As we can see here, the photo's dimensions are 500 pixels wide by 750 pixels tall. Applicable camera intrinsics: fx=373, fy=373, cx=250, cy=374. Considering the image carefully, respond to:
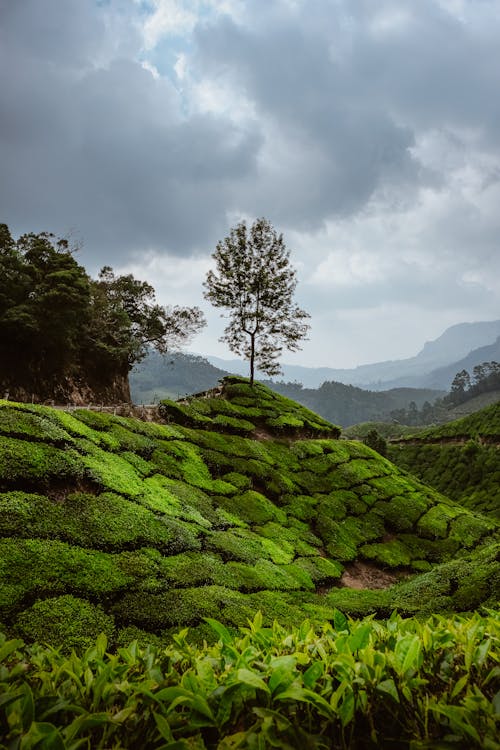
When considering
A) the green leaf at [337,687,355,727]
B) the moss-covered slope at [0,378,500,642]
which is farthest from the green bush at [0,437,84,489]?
the green leaf at [337,687,355,727]

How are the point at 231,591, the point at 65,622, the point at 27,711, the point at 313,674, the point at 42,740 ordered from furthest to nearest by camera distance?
the point at 231,591, the point at 65,622, the point at 313,674, the point at 27,711, the point at 42,740

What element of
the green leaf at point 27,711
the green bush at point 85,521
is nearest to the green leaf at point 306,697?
the green leaf at point 27,711

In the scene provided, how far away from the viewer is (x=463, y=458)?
34.0 metres

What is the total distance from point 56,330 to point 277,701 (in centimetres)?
2954

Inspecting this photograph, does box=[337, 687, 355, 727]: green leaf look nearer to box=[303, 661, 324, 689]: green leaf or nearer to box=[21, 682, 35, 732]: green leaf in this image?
box=[303, 661, 324, 689]: green leaf

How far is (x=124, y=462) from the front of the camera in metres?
10.7

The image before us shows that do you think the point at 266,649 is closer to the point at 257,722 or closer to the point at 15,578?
the point at 257,722

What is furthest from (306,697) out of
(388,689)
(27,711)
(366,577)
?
(366,577)

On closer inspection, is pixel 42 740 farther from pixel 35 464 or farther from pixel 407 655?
pixel 35 464

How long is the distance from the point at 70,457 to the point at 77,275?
75.8 feet

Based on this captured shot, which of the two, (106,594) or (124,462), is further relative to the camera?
(124,462)

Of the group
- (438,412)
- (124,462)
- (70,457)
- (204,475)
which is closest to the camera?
(70,457)

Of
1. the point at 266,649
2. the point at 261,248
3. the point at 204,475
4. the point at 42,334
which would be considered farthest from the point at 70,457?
the point at 42,334

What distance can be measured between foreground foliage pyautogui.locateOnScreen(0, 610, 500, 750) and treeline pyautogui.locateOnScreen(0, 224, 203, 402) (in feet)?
93.0
